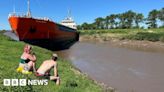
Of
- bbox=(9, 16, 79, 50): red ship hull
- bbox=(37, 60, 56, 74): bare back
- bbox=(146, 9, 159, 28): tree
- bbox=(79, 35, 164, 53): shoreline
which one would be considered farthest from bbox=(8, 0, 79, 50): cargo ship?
bbox=(146, 9, 159, 28): tree

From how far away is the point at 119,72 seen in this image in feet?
76.2

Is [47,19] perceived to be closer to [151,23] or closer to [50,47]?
[50,47]

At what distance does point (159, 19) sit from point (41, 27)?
90071 mm

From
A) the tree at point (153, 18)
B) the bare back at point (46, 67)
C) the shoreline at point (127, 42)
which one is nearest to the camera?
the bare back at point (46, 67)

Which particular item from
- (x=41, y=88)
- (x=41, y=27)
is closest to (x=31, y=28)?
(x=41, y=27)

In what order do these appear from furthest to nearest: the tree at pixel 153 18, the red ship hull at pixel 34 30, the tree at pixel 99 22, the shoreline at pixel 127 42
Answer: the tree at pixel 99 22
the tree at pixel 153 18
the shoreline at pixel 127 42
the red ship hull at pixel 34 30

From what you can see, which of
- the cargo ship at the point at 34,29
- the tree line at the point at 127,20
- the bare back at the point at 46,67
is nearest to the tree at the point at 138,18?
the tree line at the point at 127,20

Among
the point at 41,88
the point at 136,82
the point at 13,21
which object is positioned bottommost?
the point at 136,82

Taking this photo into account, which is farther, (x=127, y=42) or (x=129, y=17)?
(x=129, y=17)

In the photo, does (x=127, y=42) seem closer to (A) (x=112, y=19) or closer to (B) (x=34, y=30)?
(B) (x=34, y=30)

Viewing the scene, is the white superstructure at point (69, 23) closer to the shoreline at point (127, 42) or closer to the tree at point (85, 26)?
the shoreline at point (127, 42)

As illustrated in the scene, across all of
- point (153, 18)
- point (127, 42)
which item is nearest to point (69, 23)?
point (127, 42)

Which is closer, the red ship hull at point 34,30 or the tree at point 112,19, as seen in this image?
the red ship hull at point 34,30

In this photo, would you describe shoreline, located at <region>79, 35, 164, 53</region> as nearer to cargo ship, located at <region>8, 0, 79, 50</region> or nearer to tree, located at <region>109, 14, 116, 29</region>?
cargo ship, located at <region>8, 0, 79, 50</region>
